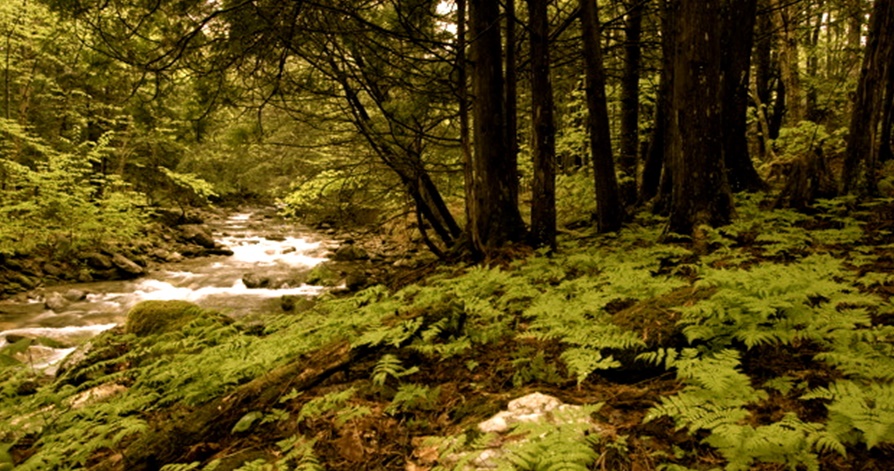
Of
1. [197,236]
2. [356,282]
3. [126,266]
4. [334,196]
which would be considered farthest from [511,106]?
[197,236]

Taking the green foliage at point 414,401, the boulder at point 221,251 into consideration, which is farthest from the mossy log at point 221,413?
the boulder at point 221,251

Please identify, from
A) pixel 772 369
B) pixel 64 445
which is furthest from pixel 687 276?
pixel 64 445

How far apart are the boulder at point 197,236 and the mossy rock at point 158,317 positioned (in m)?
12.1

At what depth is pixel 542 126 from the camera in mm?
6719

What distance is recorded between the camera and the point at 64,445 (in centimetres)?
349

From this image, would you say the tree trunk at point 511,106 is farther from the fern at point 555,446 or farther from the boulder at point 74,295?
the boulder at point 74,295

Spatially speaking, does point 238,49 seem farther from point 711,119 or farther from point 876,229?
point 876,229

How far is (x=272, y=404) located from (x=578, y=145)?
10.5 m

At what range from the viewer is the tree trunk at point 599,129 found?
7.97 m

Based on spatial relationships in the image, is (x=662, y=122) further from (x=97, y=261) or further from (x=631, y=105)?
(x=97, y=261)

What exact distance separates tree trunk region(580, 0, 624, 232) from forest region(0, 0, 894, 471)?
0.05 metres

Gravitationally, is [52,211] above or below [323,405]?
above

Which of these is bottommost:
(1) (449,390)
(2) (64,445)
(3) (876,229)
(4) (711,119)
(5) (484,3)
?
(2) (64,445)

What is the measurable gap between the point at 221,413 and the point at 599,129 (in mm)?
7096
